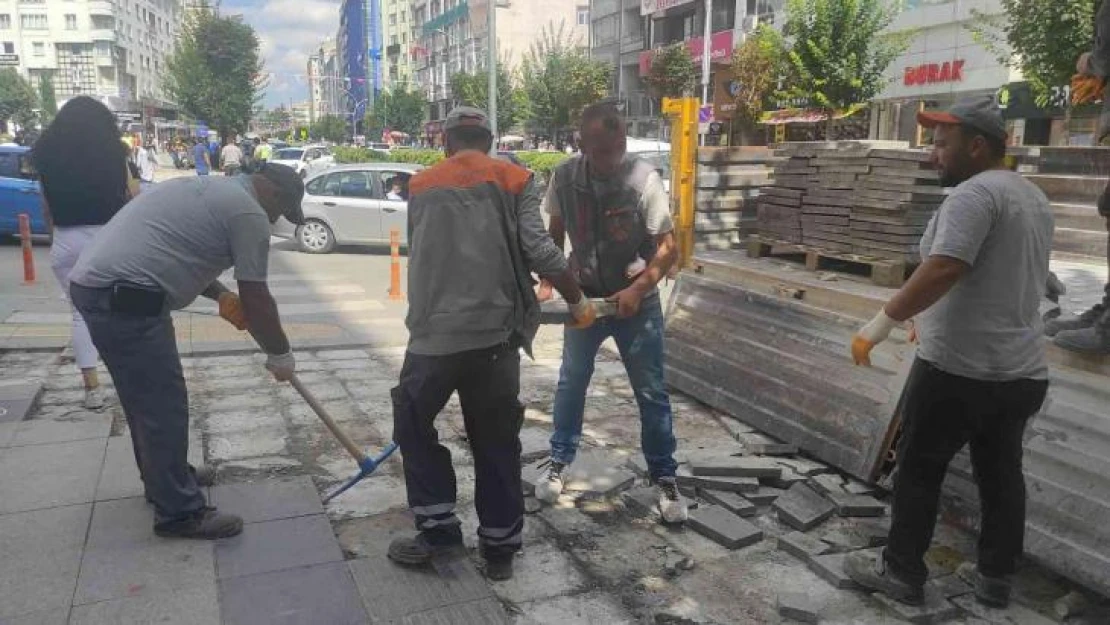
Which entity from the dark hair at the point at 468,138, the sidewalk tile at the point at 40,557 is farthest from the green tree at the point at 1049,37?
the sidewalk tile at the point at 40,557

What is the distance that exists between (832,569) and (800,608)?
38 centimetres

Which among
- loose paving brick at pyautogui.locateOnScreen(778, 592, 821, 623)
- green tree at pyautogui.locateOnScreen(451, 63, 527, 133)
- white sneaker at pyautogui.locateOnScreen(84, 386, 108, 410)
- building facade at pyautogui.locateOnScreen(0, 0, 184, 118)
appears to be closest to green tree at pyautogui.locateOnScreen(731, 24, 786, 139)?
white sneaker at pyautogui.locateOnScreen(84, 386, 108, 410)

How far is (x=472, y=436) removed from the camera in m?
3.20

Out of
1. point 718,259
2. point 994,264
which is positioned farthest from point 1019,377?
point 718,259

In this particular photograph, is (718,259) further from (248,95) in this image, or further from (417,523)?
(248,95)

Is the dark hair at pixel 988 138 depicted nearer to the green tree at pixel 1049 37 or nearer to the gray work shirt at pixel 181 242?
the gray work shirt at pixel 181 242

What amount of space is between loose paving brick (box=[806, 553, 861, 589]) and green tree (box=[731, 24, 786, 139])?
846 inches

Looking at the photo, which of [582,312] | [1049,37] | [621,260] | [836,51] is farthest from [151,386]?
[836,51]

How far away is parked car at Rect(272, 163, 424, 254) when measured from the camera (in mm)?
13984

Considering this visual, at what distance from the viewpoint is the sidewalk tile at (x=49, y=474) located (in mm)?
3701

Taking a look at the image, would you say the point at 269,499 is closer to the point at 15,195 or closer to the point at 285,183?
the point at 285,183

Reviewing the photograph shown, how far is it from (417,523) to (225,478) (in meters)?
1.52

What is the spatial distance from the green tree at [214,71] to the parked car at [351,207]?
40.5 m

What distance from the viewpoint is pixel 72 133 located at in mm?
4902
